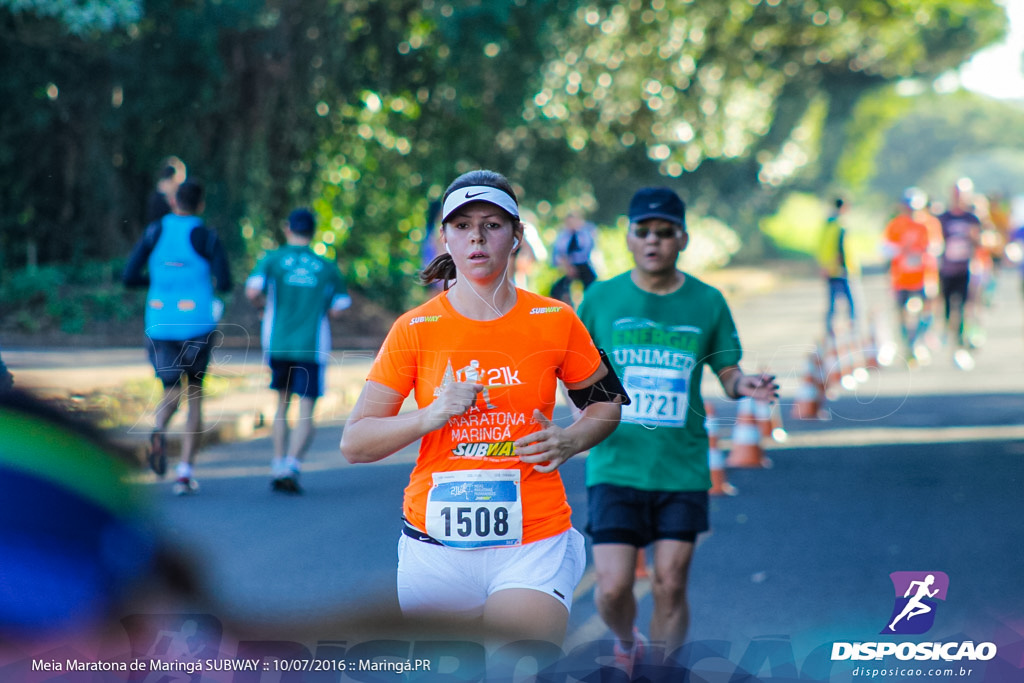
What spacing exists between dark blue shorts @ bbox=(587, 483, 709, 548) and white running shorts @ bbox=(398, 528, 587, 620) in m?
1.26

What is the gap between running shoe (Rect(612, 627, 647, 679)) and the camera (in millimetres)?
4559

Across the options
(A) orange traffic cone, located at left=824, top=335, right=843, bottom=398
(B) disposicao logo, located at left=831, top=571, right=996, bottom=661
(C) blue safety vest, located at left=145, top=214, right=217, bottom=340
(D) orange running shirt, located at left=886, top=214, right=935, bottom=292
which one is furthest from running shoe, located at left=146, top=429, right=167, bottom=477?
(D) orange running shirt, located at left=886, top=214, right=935, bottom=292

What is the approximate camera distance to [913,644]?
13.6 feet

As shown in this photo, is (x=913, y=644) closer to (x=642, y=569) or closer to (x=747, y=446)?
(x=642, y=569)

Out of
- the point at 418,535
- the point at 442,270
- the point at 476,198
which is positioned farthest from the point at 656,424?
the point at 476,198

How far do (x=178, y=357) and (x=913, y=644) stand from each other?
18.3 feet

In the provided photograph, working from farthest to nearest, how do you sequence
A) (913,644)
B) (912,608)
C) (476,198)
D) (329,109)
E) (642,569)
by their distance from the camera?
(329,109), (642,569), (912,608), (913,644), (476,198)

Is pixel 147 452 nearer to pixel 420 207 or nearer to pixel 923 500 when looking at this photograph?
pixel 923 500

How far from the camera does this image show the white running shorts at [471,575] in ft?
11.1

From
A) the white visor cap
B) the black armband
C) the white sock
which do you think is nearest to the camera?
the white visor cap

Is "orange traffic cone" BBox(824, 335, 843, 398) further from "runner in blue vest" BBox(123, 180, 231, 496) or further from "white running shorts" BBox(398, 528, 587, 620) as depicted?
"white running shorts" BBox(398, 528, 587, 620)

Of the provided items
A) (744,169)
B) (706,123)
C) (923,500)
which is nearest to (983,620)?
(923,500)

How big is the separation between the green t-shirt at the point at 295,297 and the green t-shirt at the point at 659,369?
13.3 ft

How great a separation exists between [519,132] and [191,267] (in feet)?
45.1
